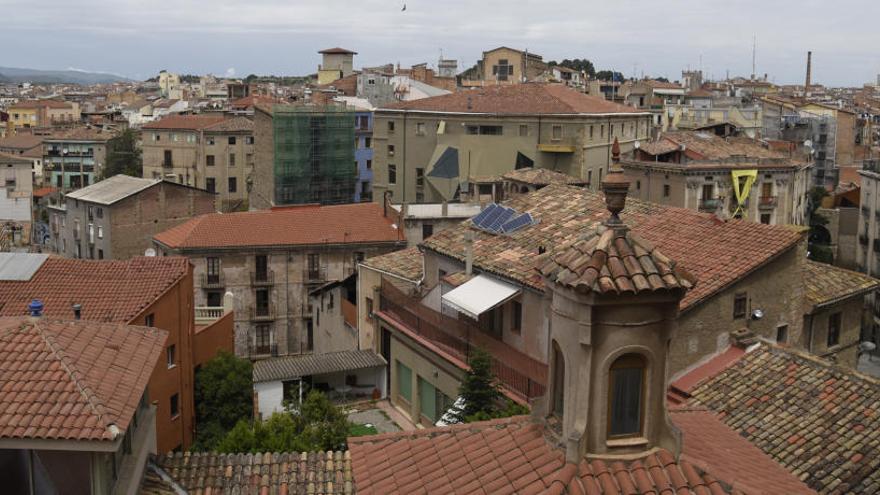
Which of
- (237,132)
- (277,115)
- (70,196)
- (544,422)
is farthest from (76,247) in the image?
(544,422)

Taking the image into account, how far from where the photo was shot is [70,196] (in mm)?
59562

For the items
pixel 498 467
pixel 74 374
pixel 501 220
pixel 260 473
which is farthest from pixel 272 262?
pixel 498 467

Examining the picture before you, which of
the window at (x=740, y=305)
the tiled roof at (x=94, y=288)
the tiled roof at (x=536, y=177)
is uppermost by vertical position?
the tiled roof at (x=536, y=177)

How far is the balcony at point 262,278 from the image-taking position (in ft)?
141

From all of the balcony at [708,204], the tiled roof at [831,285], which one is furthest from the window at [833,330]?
the balcony at [708,204]

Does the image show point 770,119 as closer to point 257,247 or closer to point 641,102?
point 641,102

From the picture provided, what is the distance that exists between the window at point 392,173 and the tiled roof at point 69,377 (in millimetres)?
52605

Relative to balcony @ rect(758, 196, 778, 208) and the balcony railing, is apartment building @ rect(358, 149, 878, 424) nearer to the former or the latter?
the balcony railing

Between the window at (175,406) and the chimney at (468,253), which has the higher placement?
the chimney at (468,253)

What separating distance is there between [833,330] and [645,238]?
8498 mm

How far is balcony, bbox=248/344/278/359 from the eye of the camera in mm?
43562

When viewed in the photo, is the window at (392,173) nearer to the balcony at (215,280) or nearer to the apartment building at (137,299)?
the balcony at (215,280)

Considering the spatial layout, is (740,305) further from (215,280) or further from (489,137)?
(489,137)

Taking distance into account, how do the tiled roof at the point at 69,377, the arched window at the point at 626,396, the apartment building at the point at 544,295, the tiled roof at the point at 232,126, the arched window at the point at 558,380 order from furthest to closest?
the tiled roof at the point at 232,126, the apartment building at the point at 544,295, the tiled roof at the point at 69,377, the arched window at the point at 558,380, the arched window at the point at 626,396
